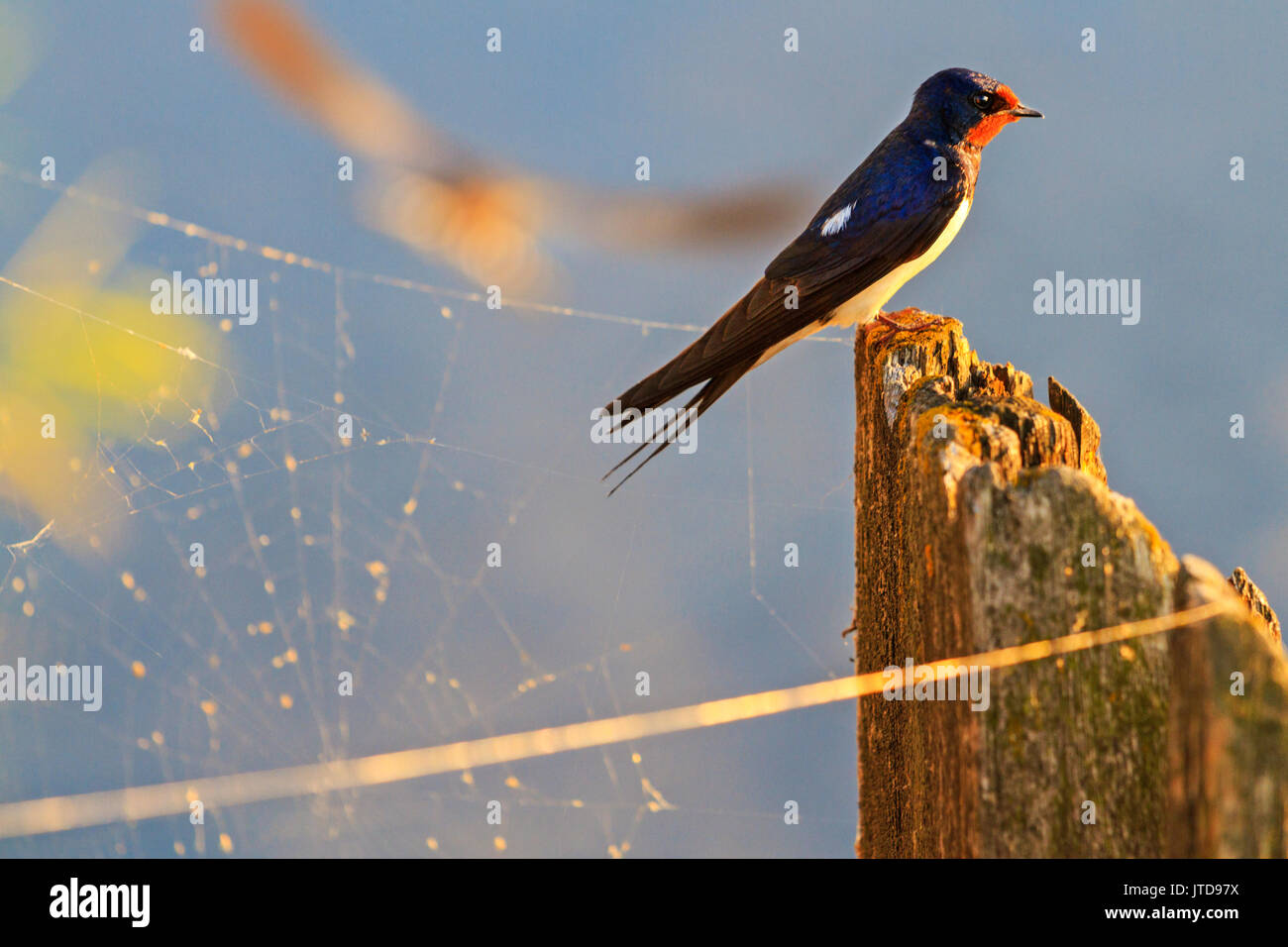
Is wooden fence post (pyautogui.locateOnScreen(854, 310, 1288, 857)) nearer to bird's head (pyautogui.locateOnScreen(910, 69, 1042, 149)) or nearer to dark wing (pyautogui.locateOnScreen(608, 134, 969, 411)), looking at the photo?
dark wing (pyautogui.locateOnScreen(608, 134, 969, 411))

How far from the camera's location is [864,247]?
13.7 ft

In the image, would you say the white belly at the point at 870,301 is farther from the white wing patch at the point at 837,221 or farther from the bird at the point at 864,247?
the white wing patch at the point at 837,221

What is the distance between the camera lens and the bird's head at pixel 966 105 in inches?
182

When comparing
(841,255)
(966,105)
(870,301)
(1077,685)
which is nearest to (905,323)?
(870,301)

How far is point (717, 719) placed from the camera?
1.95 metres

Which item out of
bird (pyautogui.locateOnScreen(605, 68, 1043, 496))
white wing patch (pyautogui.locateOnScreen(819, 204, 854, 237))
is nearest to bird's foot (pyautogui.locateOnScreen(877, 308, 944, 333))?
bird (pyautogui.locateOnScreen(605, 68, 1043, 496))

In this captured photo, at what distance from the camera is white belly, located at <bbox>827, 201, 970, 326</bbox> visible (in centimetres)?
413

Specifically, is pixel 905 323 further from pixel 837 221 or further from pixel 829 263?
pixel 837 221

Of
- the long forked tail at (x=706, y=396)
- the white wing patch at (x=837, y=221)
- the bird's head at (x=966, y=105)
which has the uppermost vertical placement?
the bird's head at (x=966, y=105)

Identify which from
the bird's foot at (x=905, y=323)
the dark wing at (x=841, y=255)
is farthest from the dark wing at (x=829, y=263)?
the bird's foot at (x=905, y=323)

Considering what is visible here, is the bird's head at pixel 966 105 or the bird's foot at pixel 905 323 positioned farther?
the bird's head at pixel 966 105

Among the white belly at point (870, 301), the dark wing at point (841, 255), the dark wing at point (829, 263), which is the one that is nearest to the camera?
the dark wing at point (829, 263)
